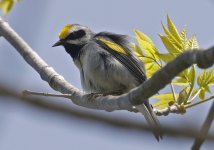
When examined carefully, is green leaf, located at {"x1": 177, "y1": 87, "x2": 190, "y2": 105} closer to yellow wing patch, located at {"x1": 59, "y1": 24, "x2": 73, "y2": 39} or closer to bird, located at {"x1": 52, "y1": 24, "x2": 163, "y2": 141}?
bird, located at {"x1": 52, "y1": 24, "x2": 163, "y2": 141}

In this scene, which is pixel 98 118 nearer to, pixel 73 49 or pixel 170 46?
pixel 170 46

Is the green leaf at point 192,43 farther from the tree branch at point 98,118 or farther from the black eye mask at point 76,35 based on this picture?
the tree branch at point 98,118

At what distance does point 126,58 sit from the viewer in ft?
17.0

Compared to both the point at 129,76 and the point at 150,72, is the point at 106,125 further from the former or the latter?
the point at 129,76

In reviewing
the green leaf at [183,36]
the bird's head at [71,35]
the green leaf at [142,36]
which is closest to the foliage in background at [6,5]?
the green leaf at [142,36]

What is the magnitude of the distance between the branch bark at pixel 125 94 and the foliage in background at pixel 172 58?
56cm

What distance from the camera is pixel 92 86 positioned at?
5230 mm

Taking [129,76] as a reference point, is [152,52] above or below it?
above

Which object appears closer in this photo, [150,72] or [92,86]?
[150,72]

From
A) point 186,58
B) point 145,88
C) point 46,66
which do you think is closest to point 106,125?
point 186,58

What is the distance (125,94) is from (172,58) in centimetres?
100

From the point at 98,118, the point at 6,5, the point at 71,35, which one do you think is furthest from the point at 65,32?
the point at 98,118

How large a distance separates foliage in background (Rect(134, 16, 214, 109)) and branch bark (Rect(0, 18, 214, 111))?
56 cm

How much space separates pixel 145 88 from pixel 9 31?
3054 mm
